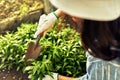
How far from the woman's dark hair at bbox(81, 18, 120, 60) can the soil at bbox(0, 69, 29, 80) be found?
67.1 inches

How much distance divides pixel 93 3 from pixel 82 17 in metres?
0.07

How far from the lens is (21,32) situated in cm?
311

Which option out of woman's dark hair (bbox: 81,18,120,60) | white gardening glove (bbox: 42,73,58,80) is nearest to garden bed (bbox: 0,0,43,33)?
white gardening glove (bbox: 42,73,58,80)

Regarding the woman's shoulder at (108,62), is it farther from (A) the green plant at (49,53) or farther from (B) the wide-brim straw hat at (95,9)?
(A) the green plant at (49,53)

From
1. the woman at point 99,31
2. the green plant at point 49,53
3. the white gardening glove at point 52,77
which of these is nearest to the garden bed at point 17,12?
the green plant at point 49,53

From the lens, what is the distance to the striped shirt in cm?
133

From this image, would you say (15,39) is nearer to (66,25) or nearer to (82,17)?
(66,25)

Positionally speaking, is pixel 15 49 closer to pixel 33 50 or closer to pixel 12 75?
pixel 12 75

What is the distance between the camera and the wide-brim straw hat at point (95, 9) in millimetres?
1085

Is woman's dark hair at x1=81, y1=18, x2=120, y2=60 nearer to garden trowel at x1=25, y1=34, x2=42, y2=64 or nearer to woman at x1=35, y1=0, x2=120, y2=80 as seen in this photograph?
woman at x1=35, y1=0, x2=120, y2=80

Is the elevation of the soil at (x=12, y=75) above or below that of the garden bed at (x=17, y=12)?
below

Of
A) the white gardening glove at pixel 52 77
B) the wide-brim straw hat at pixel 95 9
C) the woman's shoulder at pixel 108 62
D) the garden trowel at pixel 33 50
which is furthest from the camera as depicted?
the garden trowel at pixel 33 50

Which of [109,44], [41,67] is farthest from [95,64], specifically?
[41,67]

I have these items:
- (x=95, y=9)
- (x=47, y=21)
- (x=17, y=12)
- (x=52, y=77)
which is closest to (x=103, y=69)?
(x=95, y=9)
